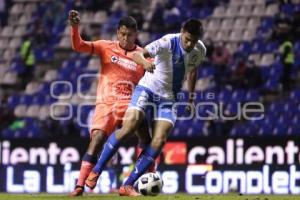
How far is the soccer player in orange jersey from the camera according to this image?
38.6ft

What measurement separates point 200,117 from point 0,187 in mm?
4821

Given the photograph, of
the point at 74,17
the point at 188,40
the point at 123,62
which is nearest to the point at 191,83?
the point at 188,40

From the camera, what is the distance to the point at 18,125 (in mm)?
22750

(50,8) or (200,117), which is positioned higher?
(50,8)

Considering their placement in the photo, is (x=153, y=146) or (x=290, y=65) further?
(x=290, y=65)

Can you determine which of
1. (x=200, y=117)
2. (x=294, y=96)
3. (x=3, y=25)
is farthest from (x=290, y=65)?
(x=3, y=25)

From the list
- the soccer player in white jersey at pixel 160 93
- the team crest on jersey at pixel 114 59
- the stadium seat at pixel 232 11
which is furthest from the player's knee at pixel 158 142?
the stadium seat at pixel 232 11

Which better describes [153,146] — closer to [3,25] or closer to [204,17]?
[204,17]

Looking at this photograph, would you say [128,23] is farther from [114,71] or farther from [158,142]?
[158,142]

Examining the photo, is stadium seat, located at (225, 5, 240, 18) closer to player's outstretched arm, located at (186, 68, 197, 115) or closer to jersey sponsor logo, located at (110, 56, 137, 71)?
jersey sponsor logo, located at (110, 56, 137, 71)

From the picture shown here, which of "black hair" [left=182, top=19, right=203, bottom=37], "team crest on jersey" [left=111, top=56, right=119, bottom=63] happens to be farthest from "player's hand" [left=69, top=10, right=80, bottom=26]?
"black hair" [left=182, top=19, right=203, bottom=37]

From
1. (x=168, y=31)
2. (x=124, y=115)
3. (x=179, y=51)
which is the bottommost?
(x=124, y=115)

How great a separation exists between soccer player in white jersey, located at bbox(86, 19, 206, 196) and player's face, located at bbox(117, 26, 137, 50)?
79cm

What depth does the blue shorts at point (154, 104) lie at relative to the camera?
11062 millimetres
